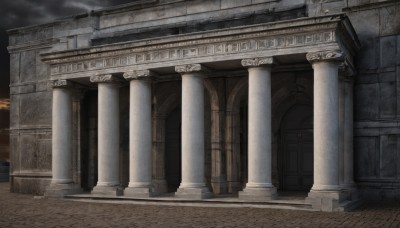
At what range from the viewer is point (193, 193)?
74.8 ft

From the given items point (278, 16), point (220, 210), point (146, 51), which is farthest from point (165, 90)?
point (220, 210)

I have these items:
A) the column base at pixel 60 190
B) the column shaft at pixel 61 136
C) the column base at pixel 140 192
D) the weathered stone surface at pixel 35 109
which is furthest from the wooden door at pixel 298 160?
the weathered stone surface at pixel 35 109

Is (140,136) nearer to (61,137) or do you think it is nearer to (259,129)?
(61,137)

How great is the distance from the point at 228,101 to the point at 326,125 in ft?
23.3

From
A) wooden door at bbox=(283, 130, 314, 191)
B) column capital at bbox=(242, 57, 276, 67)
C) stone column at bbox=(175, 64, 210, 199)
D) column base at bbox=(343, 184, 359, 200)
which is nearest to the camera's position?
column capital at bbox=(242, 57, 276, 67)

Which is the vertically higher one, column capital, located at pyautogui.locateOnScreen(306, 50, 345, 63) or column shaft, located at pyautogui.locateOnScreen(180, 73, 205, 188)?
column capital, located at pyautogui.locateOnScreen(306, 50, 345, 63)

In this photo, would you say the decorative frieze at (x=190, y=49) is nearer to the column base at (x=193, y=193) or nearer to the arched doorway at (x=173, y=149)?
the arched doorway at (x=173, y=149)

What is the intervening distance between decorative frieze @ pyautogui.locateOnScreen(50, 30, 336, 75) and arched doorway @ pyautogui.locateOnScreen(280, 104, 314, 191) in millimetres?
6243

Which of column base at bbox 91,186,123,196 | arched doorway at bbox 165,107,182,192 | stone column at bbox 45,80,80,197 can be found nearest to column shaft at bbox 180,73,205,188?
column base at bbox 91,186,123,196

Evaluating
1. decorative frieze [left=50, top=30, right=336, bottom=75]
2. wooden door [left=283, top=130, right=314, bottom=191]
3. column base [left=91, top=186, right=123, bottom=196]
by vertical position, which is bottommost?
column base [left=91, top=186, right=123, bottom=196]

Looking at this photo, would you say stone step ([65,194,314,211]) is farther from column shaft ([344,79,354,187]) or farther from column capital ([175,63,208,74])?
column capital ([175,63,208,74])

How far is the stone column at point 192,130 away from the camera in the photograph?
76.1ft

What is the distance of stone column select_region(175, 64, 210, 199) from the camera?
23.2 metres

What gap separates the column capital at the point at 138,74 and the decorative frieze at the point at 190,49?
1.42 ft
